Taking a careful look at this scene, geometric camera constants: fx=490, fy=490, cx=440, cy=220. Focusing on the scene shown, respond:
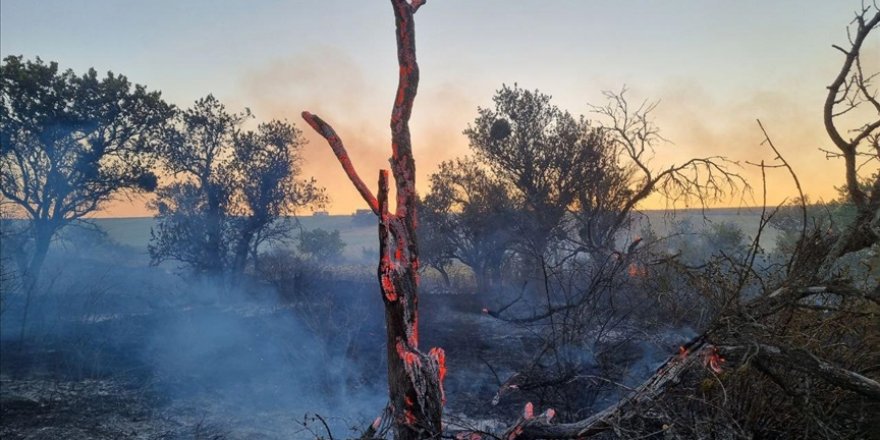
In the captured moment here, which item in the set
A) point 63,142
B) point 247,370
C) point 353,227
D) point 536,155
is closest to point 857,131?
point 247,370

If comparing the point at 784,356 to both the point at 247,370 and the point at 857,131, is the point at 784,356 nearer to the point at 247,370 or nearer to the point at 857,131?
the point at 857,131

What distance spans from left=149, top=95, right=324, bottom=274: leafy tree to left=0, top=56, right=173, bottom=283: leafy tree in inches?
48.1

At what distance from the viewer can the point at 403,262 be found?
3.91m

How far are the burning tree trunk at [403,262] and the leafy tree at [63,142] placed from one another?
54.8 ft

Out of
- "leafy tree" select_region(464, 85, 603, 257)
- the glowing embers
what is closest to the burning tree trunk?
the glowing embers

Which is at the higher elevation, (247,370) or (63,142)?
(63,142)

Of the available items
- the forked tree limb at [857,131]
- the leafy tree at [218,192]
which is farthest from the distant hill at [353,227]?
the forked tree limb at [857,131]

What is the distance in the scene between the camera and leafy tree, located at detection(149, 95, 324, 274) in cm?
1936

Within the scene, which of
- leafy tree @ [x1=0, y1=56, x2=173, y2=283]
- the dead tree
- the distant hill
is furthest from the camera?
the distant hill

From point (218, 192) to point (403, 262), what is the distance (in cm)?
1813

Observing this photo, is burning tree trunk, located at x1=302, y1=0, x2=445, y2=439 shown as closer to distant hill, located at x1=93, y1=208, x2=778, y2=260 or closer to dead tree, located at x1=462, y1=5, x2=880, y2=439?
dead tree, located at x1=462, y1=5, x2=880, y2=439

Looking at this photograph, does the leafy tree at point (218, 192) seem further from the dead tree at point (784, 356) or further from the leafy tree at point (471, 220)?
the dead tree at point (784, 356)

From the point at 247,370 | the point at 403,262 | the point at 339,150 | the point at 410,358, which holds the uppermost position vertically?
the point at 339,150

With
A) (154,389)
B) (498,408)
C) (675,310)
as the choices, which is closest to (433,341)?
(498,408)
